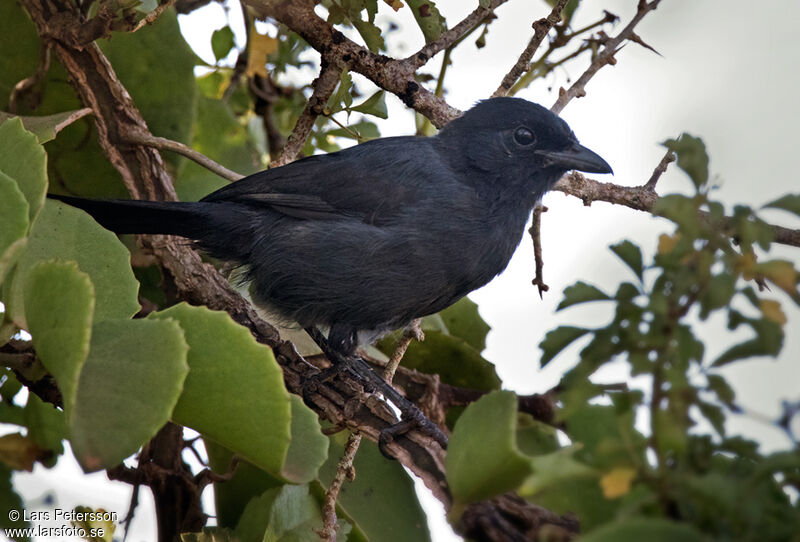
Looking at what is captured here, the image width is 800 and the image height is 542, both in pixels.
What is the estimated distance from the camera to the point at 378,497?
86.4 inches

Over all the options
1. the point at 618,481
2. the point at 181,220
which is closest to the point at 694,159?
the point at 618,481

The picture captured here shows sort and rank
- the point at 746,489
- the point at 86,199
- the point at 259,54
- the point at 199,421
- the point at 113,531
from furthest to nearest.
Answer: the point at 259,54, the point at 86,199, the point at 113,531, the point at 199,421, the point at 746,489

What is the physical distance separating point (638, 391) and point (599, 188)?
1562 millimetres

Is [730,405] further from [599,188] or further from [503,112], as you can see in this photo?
Answer: [503,112]

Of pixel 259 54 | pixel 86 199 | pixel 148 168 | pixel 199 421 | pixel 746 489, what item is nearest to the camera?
pixel 746 489

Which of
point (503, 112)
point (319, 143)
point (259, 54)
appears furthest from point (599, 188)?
point (259, 54)

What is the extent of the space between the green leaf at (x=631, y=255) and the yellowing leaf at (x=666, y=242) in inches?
1.1

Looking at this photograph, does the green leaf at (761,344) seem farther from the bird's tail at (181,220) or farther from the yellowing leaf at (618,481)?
the bird's tail at (181,220)

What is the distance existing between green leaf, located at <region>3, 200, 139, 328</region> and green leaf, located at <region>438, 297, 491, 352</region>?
1.23 metres

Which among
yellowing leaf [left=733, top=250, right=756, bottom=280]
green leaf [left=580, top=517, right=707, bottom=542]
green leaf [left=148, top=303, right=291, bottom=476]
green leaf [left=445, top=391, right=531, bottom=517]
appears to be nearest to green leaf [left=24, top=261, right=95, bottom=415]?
green leaf [left=148, top=303, right=291, bottom=476]

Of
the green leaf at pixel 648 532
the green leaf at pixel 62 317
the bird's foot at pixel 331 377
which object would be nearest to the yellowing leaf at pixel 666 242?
the green leaf at pixel 648 532

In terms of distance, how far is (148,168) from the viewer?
2641mm

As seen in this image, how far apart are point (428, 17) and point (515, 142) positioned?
68 centimetres

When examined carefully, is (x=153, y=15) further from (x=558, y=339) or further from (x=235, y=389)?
(x=558, y=339)
